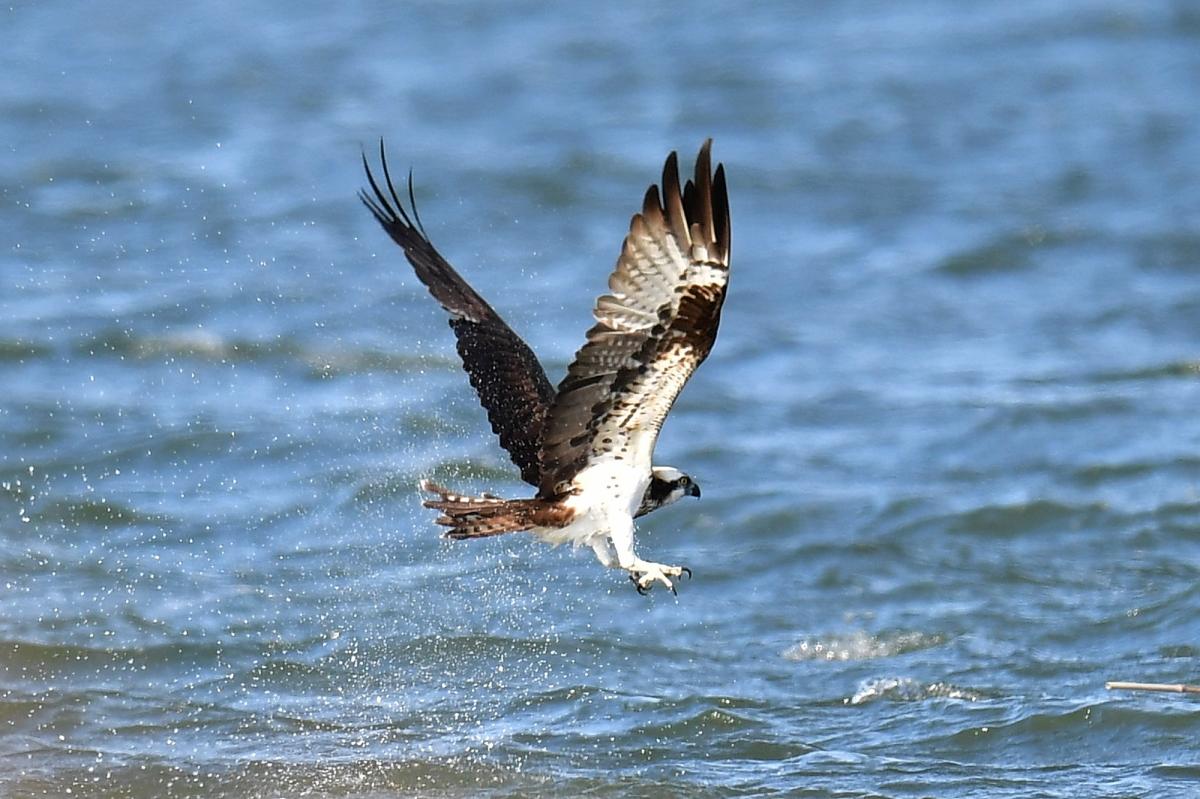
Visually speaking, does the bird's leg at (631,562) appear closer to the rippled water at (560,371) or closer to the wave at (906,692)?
the rippled water at (560,371)

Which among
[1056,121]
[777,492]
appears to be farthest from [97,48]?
[777,492]

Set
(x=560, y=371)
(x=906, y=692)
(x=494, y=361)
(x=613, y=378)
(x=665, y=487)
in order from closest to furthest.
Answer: (x=613, y=378) < (x=665, y=487) < (x=494, y=361) < (x=906, y=692) < (x=560, y=371)

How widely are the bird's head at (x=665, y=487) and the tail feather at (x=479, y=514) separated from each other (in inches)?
19.7

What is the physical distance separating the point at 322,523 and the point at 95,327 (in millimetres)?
3149

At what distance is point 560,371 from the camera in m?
11.1

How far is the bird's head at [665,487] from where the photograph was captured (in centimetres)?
693

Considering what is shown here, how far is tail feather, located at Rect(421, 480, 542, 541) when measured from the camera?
6523mm

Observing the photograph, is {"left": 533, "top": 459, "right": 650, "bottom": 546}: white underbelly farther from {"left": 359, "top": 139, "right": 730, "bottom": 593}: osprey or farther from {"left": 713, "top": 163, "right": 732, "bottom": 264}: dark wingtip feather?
{"left": 713, "top": 163, "right": 732, "bottom": 264}: dark wingtip feather

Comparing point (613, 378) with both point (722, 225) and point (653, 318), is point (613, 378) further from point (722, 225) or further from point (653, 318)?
point (722, 225)

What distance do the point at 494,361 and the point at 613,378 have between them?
1476mm

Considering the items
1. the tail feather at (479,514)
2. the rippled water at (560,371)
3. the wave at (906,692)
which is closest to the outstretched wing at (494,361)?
the tail feather at (479,514)

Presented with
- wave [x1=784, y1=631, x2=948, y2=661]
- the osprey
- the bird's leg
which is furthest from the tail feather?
wave [x1=784, y1=631, x2=948, y2=661]

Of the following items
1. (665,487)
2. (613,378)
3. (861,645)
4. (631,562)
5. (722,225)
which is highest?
(722,225)

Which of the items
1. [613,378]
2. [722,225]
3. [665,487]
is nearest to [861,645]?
[665,487]
